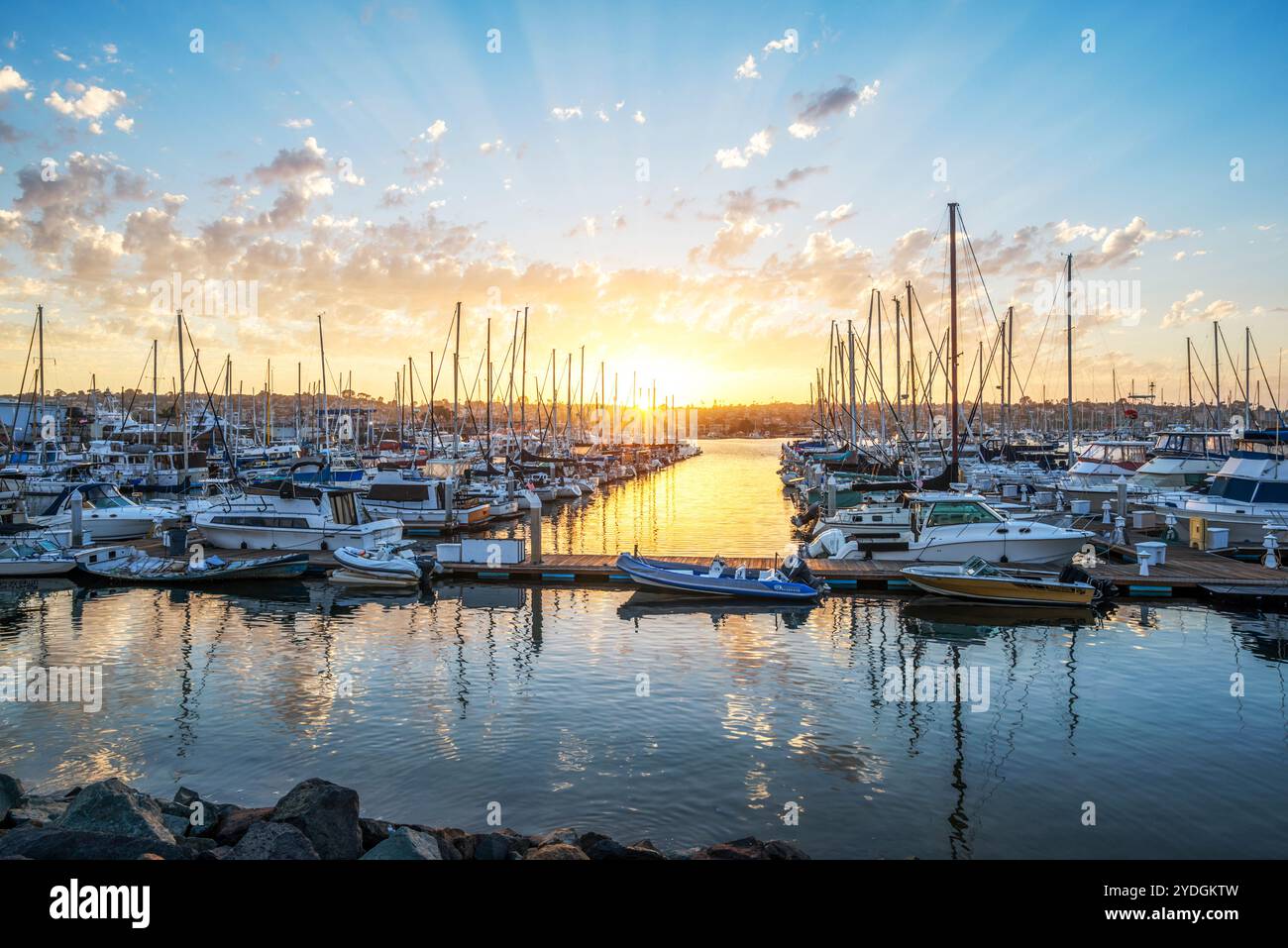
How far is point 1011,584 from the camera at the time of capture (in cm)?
2381

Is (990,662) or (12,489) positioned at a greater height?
(12,489)

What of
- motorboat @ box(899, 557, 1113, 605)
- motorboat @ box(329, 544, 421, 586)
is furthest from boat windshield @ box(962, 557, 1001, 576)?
motorboat @ box(329, 544, 421, 586)

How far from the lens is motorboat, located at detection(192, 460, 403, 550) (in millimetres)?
32938

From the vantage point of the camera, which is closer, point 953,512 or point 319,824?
point 319,824

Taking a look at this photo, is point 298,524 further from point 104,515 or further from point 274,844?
point 274,844

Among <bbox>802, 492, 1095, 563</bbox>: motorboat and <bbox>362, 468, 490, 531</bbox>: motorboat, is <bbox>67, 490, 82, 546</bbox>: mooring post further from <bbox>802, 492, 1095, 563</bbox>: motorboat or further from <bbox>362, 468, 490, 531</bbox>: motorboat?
<bbox>802, 492, 1095, 563</bbox>: motorboat

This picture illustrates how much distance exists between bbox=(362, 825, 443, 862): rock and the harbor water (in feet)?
8.58

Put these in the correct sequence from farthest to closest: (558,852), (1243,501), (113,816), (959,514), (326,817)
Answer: (1243,501) < (959,514) < (326,817) < (113,816) < (558,852)

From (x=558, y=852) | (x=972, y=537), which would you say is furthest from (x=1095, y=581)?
(x=558, y=852)

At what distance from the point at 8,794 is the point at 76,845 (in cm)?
336
